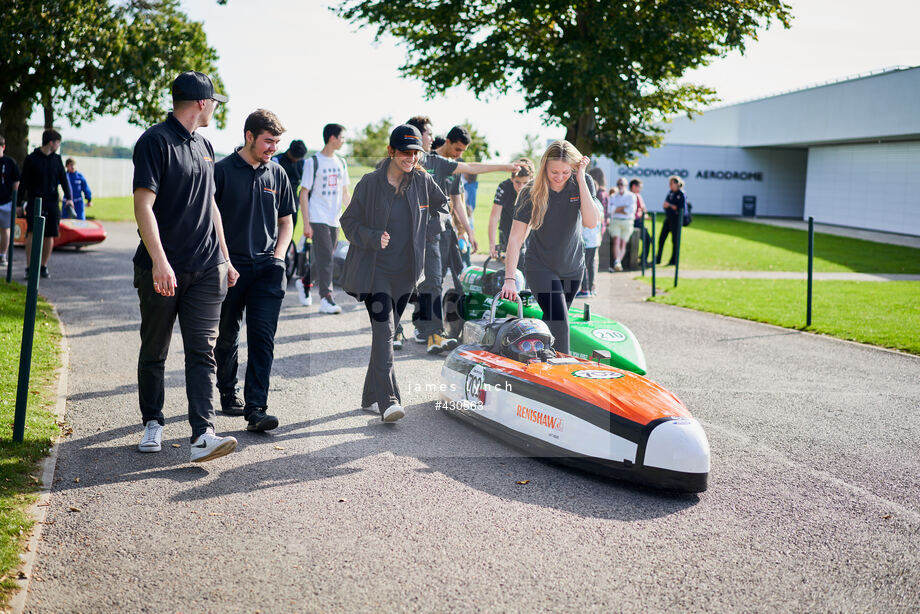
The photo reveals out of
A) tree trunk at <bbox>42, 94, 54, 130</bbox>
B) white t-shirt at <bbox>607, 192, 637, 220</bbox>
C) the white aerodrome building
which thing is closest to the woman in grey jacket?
white t-shirt at <bbox>607, 192, 637, 220</bbox>

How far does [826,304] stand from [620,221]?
18.1ft

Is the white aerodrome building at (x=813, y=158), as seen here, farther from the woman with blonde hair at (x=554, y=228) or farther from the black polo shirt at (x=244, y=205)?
the black polo shirt at (x=244, y=205)

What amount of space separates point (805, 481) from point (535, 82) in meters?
16.7

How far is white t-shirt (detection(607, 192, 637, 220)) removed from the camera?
16.9 meters

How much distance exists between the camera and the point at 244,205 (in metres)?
5.36

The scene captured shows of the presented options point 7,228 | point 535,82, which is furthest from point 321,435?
point 535,82

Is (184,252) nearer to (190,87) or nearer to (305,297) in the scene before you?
(190,87)

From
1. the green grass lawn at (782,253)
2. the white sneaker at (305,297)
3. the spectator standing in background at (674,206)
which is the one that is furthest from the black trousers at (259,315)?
the green grass lawn at (782,253)

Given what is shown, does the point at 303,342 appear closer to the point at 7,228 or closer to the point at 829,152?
the point at 7,228

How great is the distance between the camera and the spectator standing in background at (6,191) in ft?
39.9

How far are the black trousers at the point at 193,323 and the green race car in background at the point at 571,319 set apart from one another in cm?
280

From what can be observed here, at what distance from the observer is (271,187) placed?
216 inches

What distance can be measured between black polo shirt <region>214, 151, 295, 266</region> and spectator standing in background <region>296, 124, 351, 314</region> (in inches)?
159

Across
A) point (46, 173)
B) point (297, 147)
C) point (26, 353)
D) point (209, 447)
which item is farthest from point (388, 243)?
point (46, 173)
